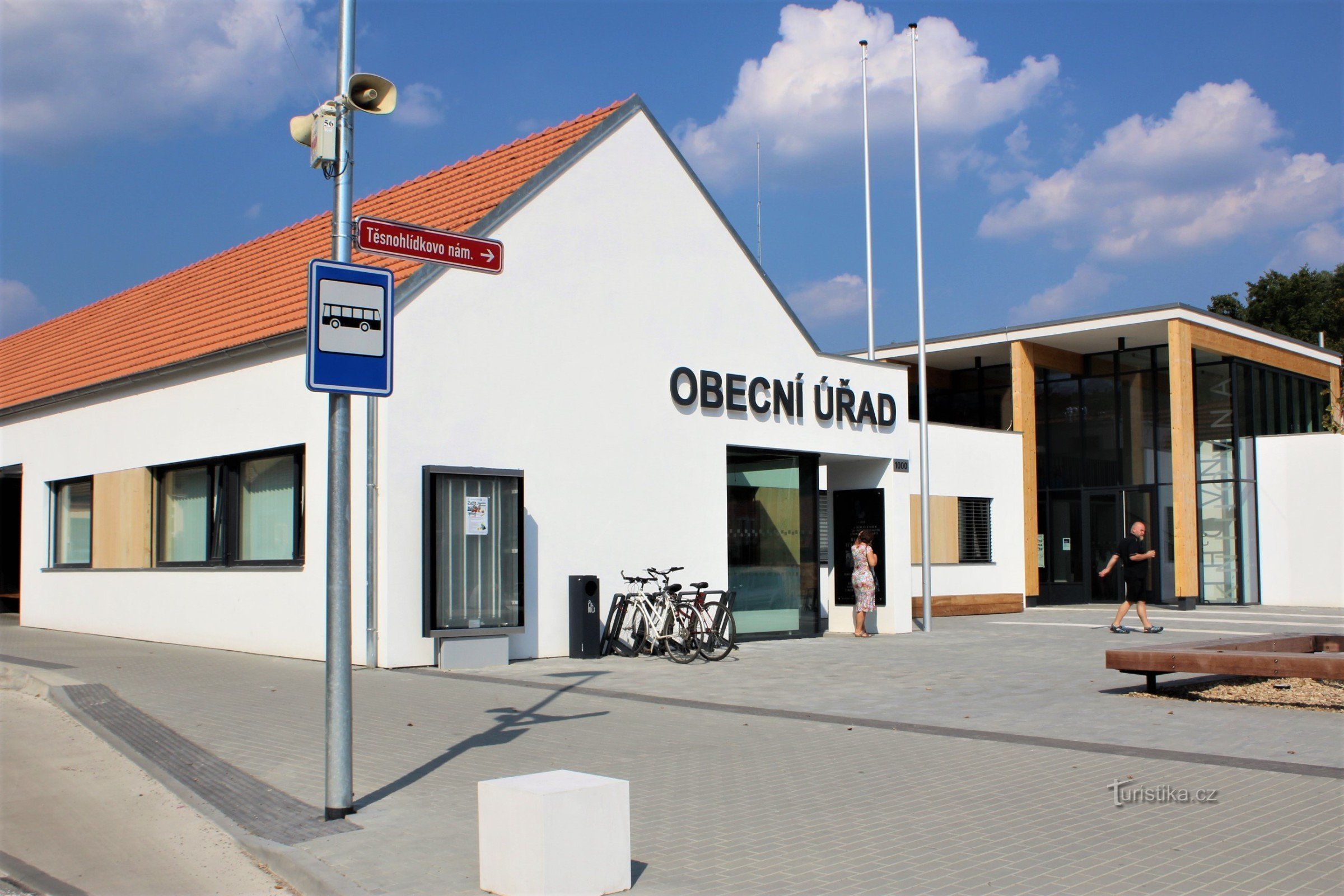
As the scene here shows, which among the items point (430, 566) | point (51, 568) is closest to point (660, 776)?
point (430, 566)

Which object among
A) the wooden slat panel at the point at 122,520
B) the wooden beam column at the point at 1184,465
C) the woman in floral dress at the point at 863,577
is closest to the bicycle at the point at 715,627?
the woman in floral dress at the point at 863,577

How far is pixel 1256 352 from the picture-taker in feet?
96.9

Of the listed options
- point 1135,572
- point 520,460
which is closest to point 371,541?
point 520,460

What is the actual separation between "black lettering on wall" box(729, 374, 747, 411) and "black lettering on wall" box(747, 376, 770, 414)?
0.09 meters

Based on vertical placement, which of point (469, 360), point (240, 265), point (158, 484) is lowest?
point (158, 484)

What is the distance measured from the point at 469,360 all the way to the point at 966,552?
15.6 metres

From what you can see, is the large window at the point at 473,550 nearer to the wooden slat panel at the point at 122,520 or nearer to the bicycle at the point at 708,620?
the bicycle at the point at 708,620

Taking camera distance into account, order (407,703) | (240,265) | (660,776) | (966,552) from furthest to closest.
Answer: (966,552), (240,265), (407,703), (660,776)

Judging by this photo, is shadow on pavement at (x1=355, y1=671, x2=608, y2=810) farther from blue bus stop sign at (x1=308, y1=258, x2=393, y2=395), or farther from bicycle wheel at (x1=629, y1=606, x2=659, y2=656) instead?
bicycle wheel at (x1=629, y1=606, x2=659, y2=656)

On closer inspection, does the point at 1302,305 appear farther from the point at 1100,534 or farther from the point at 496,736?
the point at 496,736

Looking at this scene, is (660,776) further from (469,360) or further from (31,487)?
(31,487)

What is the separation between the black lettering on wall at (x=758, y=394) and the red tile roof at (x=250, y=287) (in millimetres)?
4655

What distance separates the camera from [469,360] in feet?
46.1

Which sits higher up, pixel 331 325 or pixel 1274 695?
pixel 331 325
